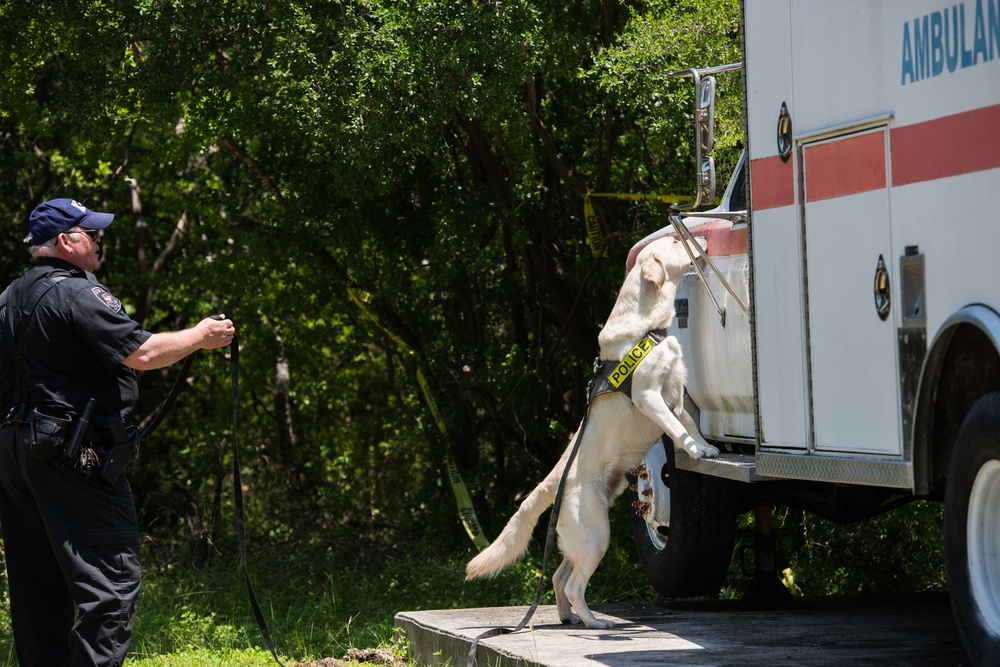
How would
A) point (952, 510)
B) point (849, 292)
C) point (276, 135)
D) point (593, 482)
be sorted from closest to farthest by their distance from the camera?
point (952, 510) → point (849, 292) → point (593, 482) → point (276, 135)

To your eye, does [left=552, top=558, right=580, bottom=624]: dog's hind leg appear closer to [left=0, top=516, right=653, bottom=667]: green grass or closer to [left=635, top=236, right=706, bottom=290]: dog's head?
[left=635, top=236, right=706, bottom=290]: dog's head

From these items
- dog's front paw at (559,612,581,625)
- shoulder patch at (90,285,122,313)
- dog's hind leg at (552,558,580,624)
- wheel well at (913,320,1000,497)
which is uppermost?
shoulder patch at (90,285,122,313)

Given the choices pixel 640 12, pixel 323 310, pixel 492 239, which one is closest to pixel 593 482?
pixel 640 12

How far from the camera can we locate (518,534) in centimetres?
521

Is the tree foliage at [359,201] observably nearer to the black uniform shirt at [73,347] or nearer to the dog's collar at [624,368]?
the dog's collar at [624,368]

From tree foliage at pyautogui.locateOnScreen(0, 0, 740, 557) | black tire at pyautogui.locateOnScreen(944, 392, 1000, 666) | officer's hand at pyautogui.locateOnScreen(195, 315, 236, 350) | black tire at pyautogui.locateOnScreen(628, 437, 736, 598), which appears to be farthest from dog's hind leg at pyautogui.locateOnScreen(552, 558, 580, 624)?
tree foliage at pyautogui.locateOnScreen(0, 0, 740, 557)

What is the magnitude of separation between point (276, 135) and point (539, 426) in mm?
3776

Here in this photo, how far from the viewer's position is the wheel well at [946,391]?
3412 millimetres

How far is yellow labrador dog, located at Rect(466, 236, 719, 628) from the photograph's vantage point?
16.8 ft

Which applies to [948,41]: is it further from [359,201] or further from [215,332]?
[359,201]

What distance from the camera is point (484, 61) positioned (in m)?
7.68

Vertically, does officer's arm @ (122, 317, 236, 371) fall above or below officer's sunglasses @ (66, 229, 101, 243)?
below

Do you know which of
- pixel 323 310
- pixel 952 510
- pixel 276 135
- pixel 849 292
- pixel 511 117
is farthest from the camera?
pixel 323 310

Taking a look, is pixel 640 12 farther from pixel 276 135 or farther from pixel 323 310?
pixel 323 310
